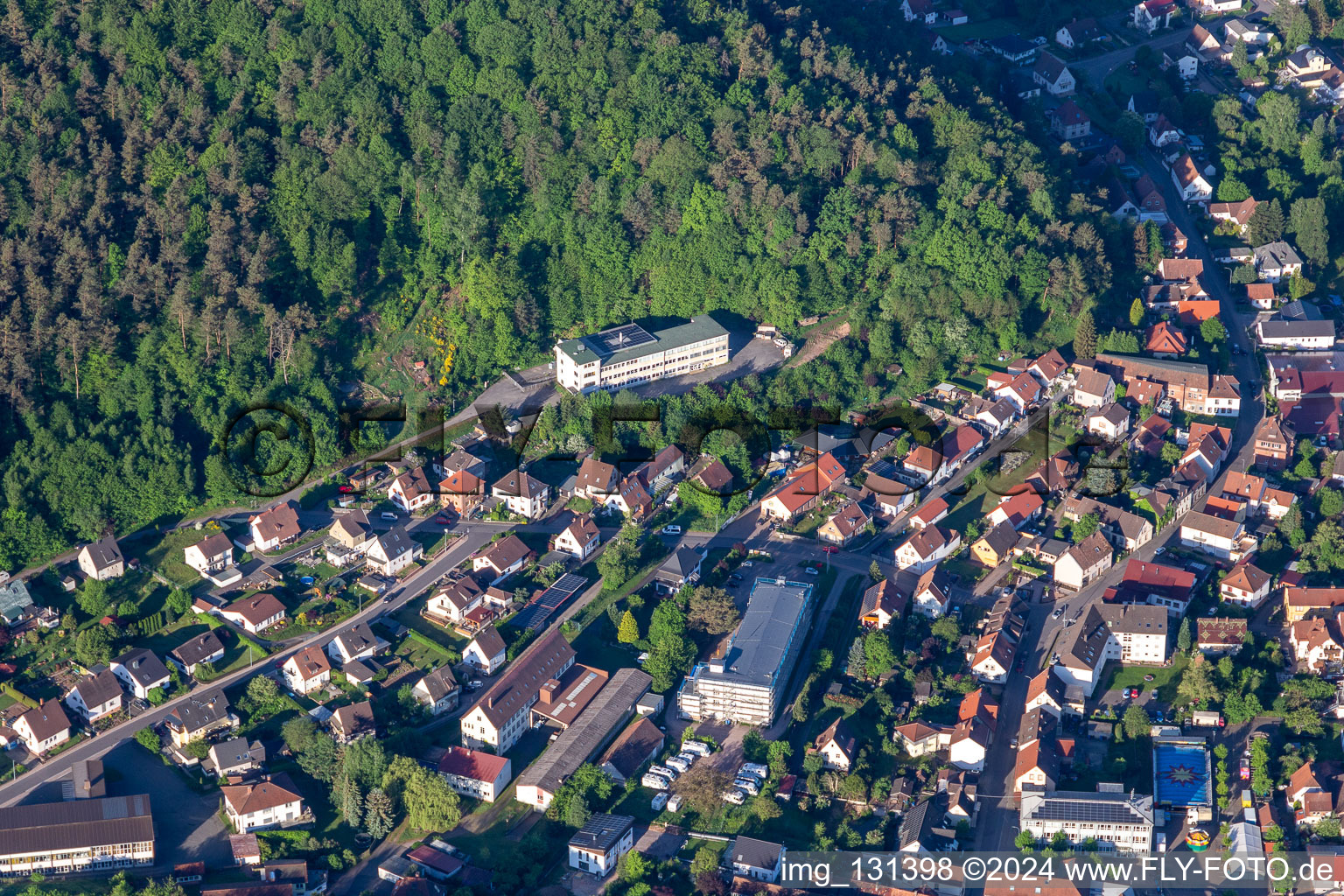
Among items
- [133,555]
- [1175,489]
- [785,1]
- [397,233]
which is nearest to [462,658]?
[133,555]

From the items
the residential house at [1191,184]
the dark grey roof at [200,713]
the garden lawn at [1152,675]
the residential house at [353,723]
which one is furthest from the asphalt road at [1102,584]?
the dark grey roof at [200,713]

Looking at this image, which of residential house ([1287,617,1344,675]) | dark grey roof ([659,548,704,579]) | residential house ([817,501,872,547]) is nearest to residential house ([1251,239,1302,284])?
residential house ([1287,617,1344,675])

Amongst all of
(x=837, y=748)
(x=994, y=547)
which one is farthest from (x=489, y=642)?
(x=994, y=547)

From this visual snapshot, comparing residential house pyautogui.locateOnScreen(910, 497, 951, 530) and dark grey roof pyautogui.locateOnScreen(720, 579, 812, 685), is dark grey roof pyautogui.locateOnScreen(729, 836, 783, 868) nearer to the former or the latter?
dark grey roof pyautogui.locateOnScreen(720, 579, 812, 685)

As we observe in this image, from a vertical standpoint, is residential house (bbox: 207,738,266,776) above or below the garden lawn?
above

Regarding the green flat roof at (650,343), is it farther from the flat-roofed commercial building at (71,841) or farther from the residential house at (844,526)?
the flat-roofed commercial building at (71,841)

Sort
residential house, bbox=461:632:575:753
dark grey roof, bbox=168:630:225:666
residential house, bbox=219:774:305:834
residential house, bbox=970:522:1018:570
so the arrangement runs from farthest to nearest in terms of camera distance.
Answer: residential house, bbox=970:522:1018:570 < dark grey roof, bbox=168:630:225:666 < residential house, bbox=461:632:575:753 < residential house, bbox=219:774:305:834

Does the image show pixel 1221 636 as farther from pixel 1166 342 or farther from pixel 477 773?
pixel 477 773
